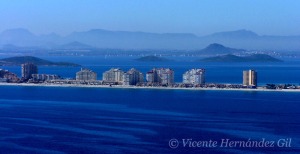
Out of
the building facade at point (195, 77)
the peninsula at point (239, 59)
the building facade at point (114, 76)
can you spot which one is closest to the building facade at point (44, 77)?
the building facade at point (114, 76)

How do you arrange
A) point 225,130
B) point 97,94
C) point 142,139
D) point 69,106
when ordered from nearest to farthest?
point 142,139, point 225,130, point 69,106, point 97,94

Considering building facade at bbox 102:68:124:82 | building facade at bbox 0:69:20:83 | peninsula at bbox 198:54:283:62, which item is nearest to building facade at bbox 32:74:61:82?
building facade at bbox 0:69:20:83

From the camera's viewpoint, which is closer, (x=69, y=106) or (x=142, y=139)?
(x=142, y=139)

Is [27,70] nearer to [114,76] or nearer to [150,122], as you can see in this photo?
[114,76]

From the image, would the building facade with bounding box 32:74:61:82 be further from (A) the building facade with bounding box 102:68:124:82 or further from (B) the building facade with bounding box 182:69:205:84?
(B) the building facade with bounding box 182:69:205:84

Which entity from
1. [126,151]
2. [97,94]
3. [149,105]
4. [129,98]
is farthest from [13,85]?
[126,151]

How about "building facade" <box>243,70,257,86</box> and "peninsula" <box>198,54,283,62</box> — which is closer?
"building facade" <box>243,70,257,86</box>

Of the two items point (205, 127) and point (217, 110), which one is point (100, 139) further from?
point (217, 110)

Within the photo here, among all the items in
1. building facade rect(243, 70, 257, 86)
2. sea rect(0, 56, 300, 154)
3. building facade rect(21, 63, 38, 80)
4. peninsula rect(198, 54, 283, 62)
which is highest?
peninsula rect(198, 54, 283, 62)
